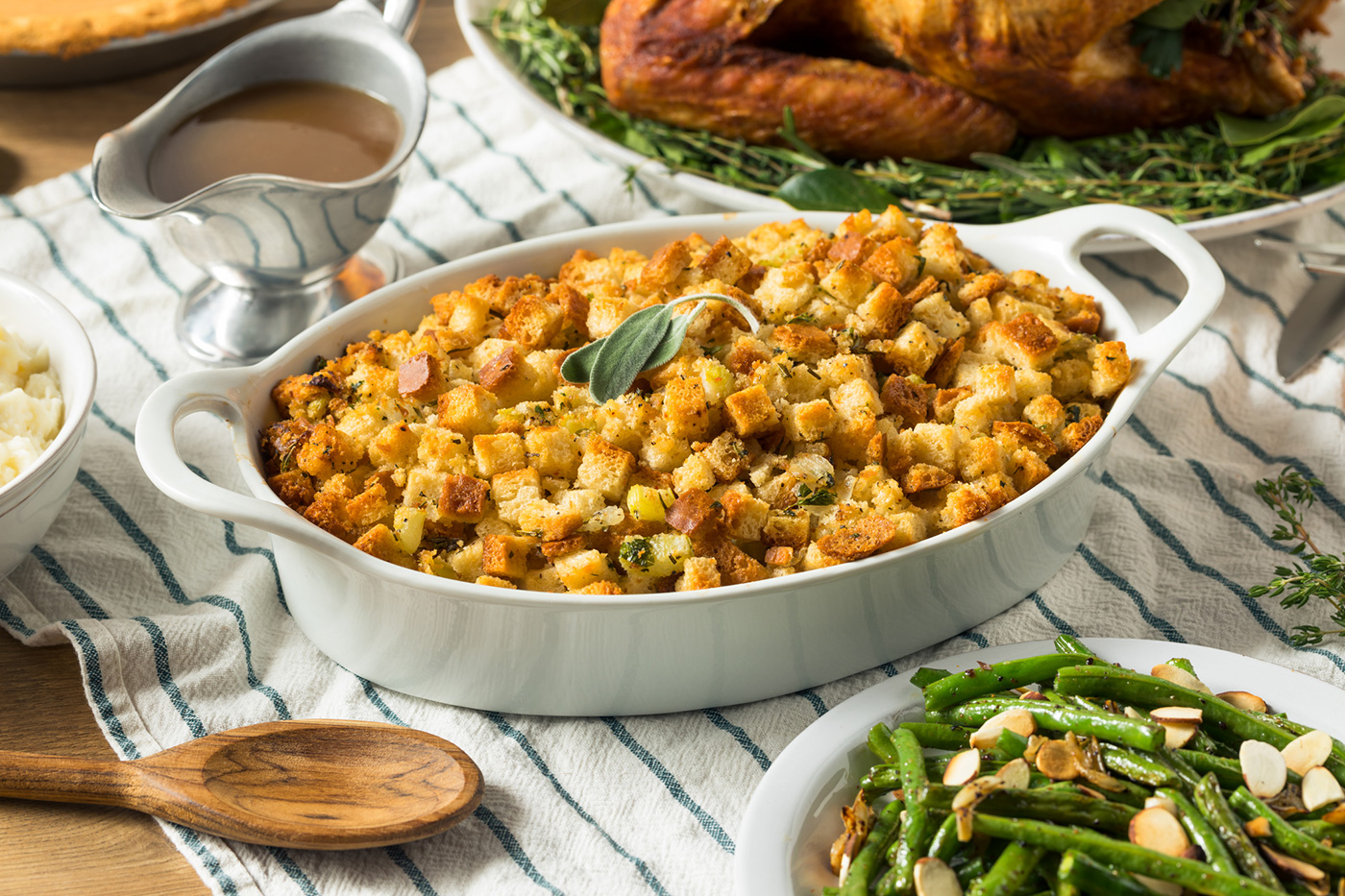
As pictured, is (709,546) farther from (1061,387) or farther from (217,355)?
(217,355)

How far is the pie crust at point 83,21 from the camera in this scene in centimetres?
297

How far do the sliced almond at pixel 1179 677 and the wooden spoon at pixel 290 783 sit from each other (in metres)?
0.93

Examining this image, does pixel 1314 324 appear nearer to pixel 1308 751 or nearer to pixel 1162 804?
pixel 1308 751

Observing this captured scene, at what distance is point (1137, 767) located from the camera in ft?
4.50

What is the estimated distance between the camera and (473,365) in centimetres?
189

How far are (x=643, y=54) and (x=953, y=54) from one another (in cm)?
71

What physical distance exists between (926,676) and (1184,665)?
36cm

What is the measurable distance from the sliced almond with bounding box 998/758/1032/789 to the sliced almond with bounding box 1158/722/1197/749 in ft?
0.65

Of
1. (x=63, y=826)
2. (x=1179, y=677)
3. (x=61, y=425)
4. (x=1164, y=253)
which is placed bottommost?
(x=63, y=826)

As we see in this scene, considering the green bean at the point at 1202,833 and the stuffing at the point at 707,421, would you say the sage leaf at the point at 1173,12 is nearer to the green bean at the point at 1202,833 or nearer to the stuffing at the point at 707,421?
the stuffing at the point at 707,421

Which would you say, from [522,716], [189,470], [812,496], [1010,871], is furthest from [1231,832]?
[189,470]

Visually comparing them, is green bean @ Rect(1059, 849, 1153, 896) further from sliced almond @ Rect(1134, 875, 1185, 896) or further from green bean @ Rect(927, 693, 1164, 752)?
green bean @ Rect(927, 693, 1164, 752)

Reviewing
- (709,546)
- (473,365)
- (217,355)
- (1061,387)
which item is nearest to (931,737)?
(709,546)

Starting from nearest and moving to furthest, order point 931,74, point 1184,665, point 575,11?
point 1184,665, point 931,74, point 575,11
